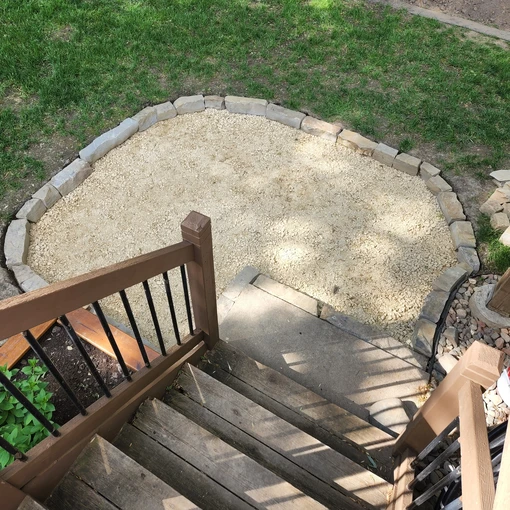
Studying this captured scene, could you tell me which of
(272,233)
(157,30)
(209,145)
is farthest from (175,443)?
(157,30)

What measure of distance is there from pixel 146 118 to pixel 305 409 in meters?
3.69

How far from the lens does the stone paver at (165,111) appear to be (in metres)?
4.82

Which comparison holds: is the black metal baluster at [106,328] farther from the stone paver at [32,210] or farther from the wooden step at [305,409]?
the stone paver at [32,210]

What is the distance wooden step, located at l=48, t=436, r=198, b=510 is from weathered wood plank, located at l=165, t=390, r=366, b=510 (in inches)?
19.9

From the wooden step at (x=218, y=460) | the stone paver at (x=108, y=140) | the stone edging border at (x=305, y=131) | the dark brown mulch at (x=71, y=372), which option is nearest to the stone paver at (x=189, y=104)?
the stone edging border at (x=305, y=131)

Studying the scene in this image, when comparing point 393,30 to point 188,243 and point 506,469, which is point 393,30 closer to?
point 188,243

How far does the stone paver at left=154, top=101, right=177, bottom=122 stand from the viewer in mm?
4824

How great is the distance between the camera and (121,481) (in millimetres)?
1817

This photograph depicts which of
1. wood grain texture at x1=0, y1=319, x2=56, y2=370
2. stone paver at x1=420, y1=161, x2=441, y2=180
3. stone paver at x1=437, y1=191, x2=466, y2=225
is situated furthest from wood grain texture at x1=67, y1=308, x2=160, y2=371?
stone paver at x1=420, y1=161, x2=441, y2=180

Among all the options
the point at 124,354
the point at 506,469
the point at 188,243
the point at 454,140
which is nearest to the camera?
the point at 506,469

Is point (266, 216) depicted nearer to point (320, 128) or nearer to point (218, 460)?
point (320, 128)

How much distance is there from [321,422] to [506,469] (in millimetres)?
1582

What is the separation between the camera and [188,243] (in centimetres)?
194

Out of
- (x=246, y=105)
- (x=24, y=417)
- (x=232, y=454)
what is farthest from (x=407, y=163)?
(x=24, y=417)
